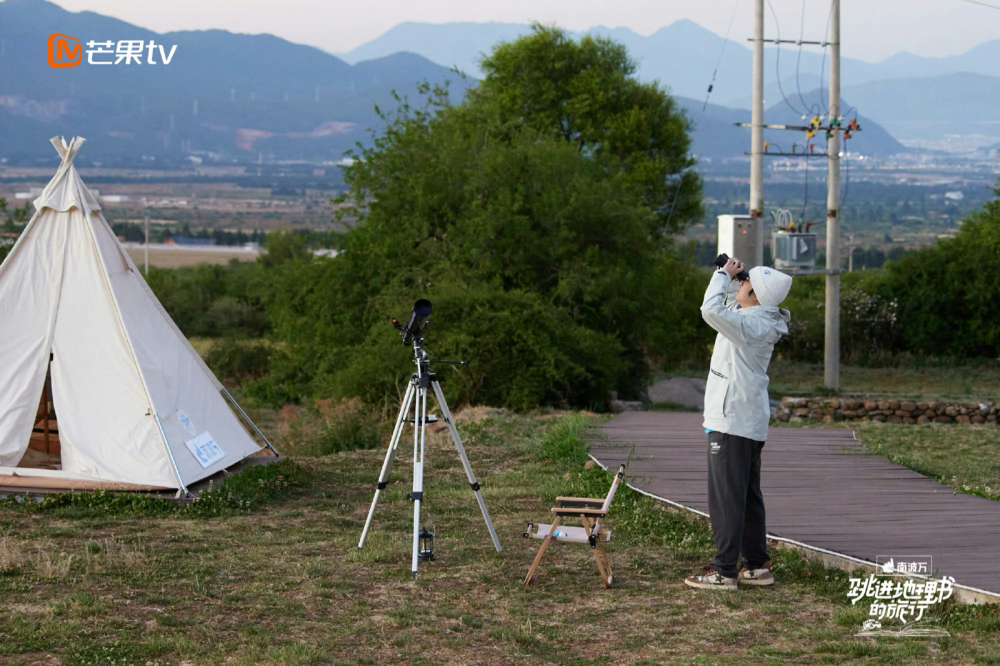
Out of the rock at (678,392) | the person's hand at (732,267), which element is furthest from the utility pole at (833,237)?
the person's hand at (732,267)

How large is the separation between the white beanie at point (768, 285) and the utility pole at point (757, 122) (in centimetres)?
1598

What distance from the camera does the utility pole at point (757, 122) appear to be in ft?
70.7

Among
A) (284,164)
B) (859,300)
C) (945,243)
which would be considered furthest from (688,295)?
(284,164)

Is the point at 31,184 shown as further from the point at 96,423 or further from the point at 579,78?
the point at 96,423

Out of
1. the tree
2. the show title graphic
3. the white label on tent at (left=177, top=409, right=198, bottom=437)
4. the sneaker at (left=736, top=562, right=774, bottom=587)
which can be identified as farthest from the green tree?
the sneaker at (left=736, top=562, right=774, bottom=587)

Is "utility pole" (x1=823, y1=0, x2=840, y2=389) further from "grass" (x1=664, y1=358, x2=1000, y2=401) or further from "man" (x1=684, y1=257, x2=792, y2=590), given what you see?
"man" (x1=684, y1=257, x2=792, y2=590)

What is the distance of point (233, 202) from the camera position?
323ft

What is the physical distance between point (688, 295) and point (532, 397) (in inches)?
625

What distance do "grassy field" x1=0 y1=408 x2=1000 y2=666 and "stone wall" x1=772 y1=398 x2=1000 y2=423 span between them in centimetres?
1015

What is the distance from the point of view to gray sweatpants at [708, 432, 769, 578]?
219 inches

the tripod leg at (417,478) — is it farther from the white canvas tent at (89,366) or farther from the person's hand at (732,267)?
the white canvas tent at (89,366)

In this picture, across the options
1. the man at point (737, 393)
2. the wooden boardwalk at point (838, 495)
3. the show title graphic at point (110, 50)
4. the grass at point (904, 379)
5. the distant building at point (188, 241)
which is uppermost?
the show title graphic at point (110, 50)

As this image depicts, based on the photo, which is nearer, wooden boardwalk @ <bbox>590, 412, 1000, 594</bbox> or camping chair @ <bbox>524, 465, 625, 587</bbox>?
camping chair @ <bbox>524, 465, 625, 587</bbox>

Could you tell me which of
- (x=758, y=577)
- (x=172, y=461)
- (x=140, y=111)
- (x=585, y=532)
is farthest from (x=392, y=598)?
(x=140, y=111)
